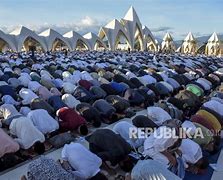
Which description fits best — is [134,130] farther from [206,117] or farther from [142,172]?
[142,172]

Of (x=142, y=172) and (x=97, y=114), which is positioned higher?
(x=142, y=172)

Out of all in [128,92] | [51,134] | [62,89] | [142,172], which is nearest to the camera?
[142,172]

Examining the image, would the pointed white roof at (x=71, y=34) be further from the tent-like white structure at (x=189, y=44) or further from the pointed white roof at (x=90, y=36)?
the tent-like white structure at (x=189, y=44)

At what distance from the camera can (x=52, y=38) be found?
48438 millimetres

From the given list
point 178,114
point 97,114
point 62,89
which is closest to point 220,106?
point 178,114

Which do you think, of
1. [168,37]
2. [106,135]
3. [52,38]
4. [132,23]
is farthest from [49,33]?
[106,135]

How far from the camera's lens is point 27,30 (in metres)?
46.4

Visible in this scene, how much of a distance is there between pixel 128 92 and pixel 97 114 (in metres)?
2.47

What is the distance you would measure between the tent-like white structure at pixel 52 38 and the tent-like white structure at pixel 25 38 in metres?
0.78

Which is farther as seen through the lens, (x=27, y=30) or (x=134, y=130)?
(x=27, y=30)

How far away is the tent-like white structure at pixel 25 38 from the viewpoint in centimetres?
4466

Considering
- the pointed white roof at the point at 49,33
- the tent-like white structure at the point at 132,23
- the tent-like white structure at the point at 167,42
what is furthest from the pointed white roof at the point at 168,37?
the pointed white roof at the point at 49,33

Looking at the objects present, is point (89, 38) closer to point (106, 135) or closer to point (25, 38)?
point (25, 38)

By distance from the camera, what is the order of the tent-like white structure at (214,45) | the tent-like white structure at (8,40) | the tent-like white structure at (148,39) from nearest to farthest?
the tent-like white structure at (8,40)
the tent-like white structure at (214,45)
the tent-like white structure at (148,39)
